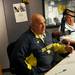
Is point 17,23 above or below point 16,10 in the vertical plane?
below

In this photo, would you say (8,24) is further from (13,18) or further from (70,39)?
(70,39)

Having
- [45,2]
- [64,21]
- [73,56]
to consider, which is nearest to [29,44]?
[73,56]

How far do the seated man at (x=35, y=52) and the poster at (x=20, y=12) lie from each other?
1.17 m

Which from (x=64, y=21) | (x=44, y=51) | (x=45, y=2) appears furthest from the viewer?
(x=45, y=2)

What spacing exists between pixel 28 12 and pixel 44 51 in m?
1.42

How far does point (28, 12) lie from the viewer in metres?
3.46

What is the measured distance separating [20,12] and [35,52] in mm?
1449

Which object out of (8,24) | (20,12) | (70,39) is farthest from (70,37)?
(8,24)

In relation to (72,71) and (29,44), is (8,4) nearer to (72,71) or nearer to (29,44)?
(29,44)

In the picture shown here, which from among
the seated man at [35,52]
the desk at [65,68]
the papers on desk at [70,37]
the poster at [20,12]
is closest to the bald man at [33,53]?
the seated man at [35,52]

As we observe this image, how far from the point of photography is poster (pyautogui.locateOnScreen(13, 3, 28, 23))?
3.37 meters

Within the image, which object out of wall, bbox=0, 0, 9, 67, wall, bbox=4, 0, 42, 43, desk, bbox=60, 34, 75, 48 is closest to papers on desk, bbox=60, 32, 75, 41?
desk, bbox=60, 34, 75, 48

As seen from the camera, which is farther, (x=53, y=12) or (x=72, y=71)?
(x=53, y=12)

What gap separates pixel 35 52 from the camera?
2.12m
